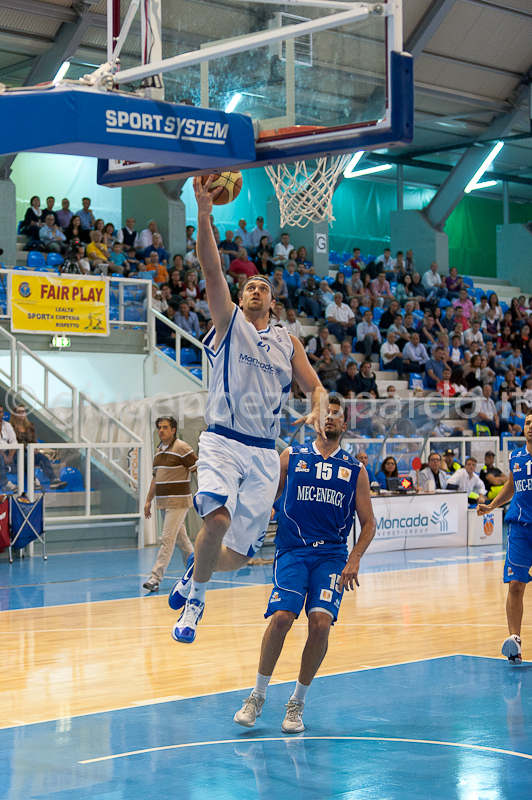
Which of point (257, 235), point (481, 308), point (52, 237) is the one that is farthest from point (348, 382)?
point (481, 308)

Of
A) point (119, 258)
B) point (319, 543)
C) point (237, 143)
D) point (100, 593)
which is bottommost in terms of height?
point (100, 593)

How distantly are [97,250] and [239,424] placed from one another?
14054 mm

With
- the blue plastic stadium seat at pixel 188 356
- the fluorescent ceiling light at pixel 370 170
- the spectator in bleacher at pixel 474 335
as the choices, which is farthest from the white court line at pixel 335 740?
the fluorescent ceiling light at pixel 370 170

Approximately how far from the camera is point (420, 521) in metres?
16.5

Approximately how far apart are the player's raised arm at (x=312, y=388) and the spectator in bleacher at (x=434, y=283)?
20.6 metres

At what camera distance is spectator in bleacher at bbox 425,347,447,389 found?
21766mm

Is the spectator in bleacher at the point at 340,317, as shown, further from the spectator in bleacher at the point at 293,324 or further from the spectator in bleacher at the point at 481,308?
the spectator in bleacher at the point at 481,308

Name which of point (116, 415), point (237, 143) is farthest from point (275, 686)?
point (116, 415)

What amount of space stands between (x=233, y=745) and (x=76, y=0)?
1521cm

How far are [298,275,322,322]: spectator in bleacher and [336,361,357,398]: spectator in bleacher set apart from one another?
9.84 feet

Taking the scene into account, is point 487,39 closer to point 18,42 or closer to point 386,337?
point 386,337

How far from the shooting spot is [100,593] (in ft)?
38.3

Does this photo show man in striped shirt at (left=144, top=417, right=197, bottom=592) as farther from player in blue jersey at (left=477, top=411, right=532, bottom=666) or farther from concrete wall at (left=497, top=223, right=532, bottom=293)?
concrete wall at (left=497, top=223, right=532, bottom=293)

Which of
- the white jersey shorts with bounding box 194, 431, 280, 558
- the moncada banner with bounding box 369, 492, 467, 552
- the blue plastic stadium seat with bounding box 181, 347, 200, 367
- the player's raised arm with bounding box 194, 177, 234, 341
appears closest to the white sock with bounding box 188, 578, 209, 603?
the white jersey shorts with bounding box 194, 431, 280, 558
